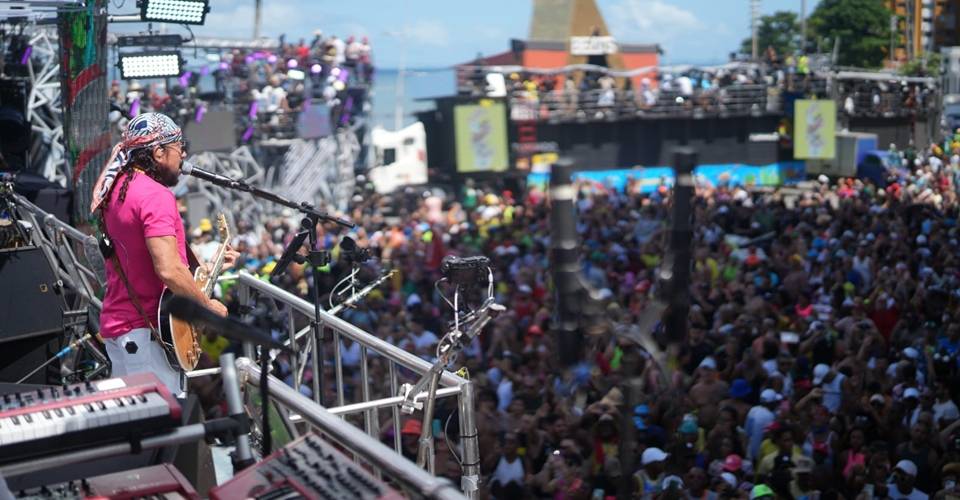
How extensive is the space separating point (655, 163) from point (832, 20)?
5469 centimetres

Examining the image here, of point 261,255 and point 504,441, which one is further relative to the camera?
point 261,255

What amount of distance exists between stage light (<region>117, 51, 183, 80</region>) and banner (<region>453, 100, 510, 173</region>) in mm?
17081

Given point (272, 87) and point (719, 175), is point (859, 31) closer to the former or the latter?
point (719, 175)

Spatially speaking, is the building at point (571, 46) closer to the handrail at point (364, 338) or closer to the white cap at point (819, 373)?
the white cap at point (819, 373)

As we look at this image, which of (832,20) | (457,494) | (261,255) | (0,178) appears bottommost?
(261,255)

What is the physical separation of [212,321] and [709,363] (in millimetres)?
6719

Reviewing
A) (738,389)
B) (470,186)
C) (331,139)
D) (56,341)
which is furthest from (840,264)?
(331,139)

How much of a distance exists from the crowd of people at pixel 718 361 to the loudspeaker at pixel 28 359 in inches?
43.2

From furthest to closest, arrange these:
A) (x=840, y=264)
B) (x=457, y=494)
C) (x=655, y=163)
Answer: (x=655, y=163)
(x=840, y=264)
(x=457, y=494)

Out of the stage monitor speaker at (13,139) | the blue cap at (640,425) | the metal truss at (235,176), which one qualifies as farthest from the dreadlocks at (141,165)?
the metal truss at (235,176)

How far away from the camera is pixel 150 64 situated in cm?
805

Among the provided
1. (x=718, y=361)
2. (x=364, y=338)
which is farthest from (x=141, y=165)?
(x=718, y=361)

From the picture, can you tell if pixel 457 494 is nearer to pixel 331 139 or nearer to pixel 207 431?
pixel 207 431

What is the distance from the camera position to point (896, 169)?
26.2 m
